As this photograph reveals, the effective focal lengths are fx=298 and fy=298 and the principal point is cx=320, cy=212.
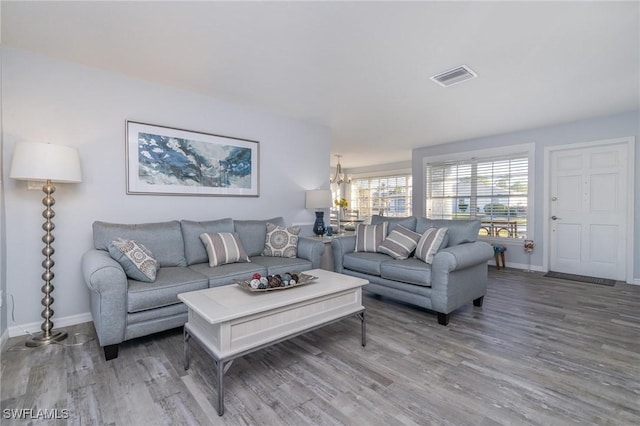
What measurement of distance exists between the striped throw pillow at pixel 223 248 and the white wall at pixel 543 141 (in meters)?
4.65

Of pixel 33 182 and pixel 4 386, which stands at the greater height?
pixel 33 182

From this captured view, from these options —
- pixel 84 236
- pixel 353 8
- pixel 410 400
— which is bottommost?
pixel 410 400

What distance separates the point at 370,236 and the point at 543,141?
3446mm

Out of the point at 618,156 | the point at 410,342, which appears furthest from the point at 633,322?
the point at 618,156

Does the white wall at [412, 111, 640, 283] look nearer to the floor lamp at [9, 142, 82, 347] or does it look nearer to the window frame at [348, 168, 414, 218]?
the window frame at [348, 168, 414, 218]

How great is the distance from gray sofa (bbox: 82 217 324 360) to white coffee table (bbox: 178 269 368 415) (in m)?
0.46

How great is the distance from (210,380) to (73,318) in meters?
1.79

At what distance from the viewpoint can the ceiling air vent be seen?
2799 mm

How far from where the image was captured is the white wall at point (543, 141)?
4.07 m

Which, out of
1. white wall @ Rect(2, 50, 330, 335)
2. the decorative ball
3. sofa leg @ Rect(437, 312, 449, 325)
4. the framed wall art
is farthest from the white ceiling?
sofa leg @ Rect(437, 312, 449, 325)

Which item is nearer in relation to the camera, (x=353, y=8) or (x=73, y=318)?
(x=353, y=8)

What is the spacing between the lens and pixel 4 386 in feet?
5.77

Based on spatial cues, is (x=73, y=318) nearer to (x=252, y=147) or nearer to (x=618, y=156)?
(x=252, y=147)

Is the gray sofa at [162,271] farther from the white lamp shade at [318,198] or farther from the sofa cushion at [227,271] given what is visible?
the white lamp shade at [318,198]
